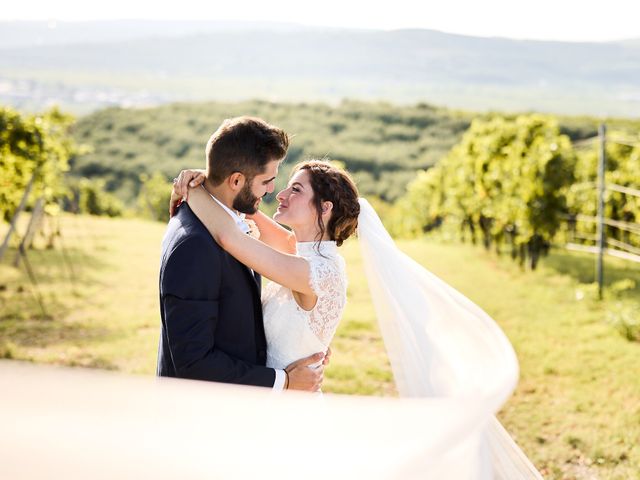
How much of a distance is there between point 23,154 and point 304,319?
790 centimetres

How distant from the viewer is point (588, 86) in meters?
92.3

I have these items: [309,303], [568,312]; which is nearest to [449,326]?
[309,303]

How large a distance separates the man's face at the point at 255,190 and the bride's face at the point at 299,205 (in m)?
0.22

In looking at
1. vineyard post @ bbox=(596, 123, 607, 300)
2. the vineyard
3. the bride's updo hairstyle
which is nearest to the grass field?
vineyard post @ bbox=(596, 123, 607, 300)

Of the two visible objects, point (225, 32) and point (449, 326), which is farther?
point (225, 32)

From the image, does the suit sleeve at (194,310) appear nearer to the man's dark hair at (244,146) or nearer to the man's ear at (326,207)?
the man's dark hair at (244,146)

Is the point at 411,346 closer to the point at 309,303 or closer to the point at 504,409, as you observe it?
the point at 309,303

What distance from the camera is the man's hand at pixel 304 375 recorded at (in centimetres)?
261

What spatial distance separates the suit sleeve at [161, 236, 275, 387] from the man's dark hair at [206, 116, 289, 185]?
0.96 feet

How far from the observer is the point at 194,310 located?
90.3 inches

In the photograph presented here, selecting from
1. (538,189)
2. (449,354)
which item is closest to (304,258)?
(449,354)

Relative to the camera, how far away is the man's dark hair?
2459 mm

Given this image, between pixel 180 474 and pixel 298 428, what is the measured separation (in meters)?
0.27

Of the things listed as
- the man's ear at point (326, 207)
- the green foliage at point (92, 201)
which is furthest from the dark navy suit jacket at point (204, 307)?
the green foliage at point (92, 201)
